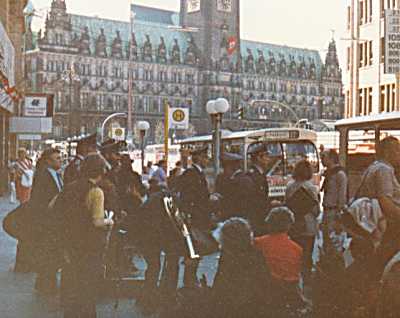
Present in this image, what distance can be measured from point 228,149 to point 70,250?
84.1ft

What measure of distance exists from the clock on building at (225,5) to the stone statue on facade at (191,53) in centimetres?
885

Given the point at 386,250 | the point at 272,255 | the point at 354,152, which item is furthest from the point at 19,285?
the point at 354,152

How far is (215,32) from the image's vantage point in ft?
479

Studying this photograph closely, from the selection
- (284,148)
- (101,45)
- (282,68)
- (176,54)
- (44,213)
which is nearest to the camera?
(44,213)

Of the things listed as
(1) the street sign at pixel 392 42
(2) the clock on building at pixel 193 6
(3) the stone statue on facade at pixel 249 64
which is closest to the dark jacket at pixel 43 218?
(1) the street sign at pixel 392 42

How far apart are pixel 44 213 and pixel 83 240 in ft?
6.39

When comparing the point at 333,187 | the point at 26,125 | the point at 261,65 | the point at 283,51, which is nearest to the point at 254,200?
the point at 333,187

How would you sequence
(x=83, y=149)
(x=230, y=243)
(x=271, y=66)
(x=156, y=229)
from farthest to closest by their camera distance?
(x=271, y=66), (x=83, y=149), (x=156, y=229), (x=230, y=243)

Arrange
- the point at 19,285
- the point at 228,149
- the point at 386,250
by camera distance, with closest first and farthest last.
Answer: the point at 386,250 → the point at 19,285 → the point at 228,149

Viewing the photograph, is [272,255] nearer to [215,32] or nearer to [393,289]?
[393,289]

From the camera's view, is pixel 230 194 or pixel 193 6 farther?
pixel 193 6

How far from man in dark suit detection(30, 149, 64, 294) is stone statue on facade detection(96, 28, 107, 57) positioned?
13078 centimetres

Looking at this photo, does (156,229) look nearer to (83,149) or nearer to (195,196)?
(195,196)

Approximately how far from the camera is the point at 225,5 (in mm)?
146125
